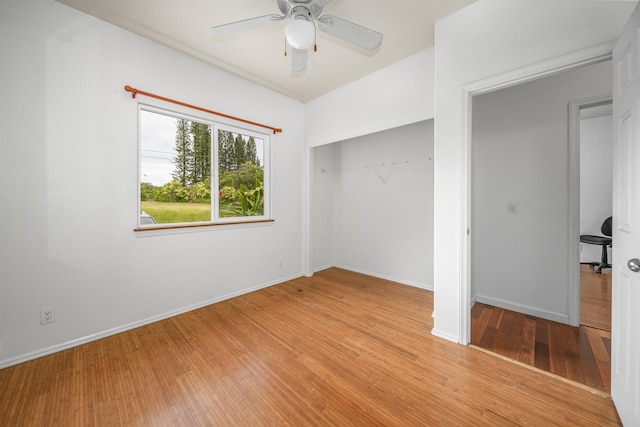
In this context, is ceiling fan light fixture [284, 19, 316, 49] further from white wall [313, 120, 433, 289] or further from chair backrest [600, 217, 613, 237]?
chair backrest [600, 217, 613, 237]

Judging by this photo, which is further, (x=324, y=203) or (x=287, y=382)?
(x=324, y=203)

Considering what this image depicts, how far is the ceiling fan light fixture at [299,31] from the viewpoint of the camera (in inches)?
61.5

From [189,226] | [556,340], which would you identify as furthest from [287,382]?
[556,340]

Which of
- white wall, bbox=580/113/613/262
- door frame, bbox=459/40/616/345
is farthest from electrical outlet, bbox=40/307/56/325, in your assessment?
white wall, bbox=580/113/613/262

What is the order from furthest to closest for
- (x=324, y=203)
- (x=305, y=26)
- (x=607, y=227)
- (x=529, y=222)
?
(x=324, y=203) → (x=607, y=227) → (x=529, y=222) → (x=305, y=26)

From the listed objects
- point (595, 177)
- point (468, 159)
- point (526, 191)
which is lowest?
point (526, 191)

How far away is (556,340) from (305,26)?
3088 millimetres

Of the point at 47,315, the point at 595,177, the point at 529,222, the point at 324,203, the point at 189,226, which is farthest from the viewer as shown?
the point at 324,203

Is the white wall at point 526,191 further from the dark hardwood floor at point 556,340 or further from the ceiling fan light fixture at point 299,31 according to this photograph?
the ceiling fan light fixture at point 299,31

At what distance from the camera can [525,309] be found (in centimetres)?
254

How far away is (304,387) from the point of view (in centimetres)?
158

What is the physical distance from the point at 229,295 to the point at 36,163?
2071 millimetres

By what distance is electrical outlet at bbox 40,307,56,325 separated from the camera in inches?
74.8

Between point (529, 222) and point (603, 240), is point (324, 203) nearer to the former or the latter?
point (529, 222)
